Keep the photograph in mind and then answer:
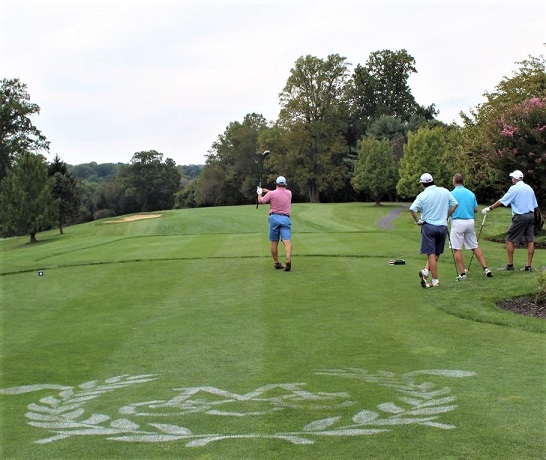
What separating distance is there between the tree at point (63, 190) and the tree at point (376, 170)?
27257mm

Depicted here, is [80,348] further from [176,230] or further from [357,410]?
[176,230]

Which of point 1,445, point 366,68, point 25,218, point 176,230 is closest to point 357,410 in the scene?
point 1,445

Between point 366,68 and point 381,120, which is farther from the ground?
point 366,68

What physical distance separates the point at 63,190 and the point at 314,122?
3417cm

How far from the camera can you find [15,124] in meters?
67.6

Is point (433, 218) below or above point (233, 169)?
below

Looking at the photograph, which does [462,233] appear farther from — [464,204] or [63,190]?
[63,190]

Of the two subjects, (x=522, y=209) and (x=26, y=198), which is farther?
(x=26, y=198)

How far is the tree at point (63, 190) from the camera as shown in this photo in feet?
180

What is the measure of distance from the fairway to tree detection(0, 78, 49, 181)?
5687cm

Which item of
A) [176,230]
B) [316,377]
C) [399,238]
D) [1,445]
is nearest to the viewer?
[1,445]

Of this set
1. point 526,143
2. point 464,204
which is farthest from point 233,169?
point 464,204

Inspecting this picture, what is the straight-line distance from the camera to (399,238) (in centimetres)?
2277

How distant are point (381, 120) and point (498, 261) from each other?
217 ft
